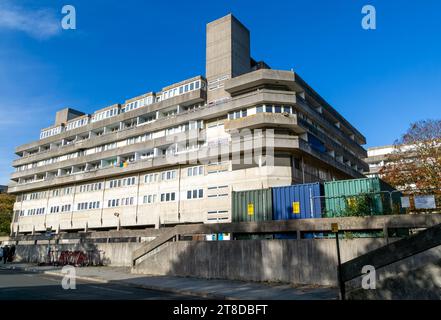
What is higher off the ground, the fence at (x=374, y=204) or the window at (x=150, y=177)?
the window at (x=150, y=177)

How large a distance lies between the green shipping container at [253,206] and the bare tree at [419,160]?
1949 cm

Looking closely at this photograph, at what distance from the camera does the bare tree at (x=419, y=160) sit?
32281 millimetres

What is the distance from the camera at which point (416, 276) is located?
928 cm

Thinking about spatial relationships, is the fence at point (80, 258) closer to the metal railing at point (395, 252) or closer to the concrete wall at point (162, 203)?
the concrete wall at point (162, 203)

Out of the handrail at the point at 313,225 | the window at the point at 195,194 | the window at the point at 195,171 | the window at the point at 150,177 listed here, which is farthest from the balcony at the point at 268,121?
the handrail at the point at 313,225

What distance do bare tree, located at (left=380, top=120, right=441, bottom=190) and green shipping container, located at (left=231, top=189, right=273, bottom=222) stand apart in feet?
63.9

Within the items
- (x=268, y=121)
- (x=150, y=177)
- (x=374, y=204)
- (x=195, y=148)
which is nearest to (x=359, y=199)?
(x=374, y=204)

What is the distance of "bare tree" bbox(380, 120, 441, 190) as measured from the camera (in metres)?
32.3

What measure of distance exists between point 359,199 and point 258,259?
6.08 meters

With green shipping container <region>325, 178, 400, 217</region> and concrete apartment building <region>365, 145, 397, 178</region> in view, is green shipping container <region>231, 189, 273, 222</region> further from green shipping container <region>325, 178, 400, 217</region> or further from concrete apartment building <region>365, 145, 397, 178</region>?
concrete apartment building <region>365, 145, 397, 178</region>

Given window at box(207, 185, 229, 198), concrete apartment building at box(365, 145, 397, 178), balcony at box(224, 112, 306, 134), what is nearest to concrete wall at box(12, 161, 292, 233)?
window at box(207, 185, 229, 198)

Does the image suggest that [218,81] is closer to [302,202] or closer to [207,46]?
[207,46]
